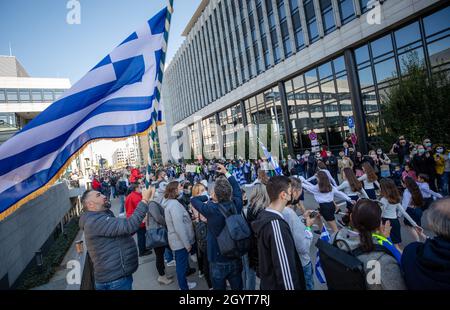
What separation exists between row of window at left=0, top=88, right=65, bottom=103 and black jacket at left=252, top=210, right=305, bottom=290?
1504 inches

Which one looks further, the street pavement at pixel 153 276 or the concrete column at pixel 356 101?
the concrete column at pixel 356 101

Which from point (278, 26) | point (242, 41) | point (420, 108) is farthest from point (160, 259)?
point (242, 41)

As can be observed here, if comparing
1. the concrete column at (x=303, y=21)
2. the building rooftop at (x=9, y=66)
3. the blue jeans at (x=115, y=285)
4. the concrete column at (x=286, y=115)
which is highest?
the building rooftop at (x=9, y=66)

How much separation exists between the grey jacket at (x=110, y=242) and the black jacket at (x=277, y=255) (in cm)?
128

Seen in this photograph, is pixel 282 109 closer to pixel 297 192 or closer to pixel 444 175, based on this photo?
pixel 444 175

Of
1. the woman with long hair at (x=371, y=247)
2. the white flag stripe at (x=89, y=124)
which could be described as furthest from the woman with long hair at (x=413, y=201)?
the white flag stripe at (x=89, y=124)

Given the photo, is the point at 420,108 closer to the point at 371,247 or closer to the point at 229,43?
the point at 371,247

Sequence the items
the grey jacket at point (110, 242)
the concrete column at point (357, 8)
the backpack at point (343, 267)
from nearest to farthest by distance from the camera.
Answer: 1. the backpack at point (343, 267)
2. the grey jacket at point (110, 242)
3. the concrete column at point (357, 8)

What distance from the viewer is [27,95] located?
3319 cm

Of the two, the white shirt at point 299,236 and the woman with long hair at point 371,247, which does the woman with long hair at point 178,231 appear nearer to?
the white shirt at point 299,236

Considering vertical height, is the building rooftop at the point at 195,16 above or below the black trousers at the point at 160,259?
above

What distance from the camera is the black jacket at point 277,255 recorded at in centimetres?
211

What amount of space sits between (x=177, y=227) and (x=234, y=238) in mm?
1480

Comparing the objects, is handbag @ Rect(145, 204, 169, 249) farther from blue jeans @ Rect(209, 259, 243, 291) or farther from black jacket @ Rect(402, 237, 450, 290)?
black jacket @ Rect(402, 237, 450, 290)
